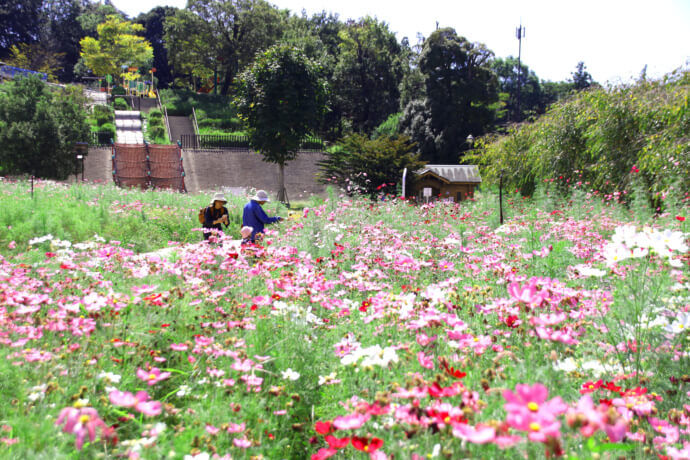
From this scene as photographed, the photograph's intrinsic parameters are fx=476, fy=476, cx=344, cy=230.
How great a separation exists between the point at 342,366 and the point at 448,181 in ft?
60.4

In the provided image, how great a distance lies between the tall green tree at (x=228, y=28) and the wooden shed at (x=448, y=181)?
25231 mm

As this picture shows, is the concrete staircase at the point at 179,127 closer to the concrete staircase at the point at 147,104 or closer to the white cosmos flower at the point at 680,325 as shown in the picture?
the concrete staircase at the point at 147,104

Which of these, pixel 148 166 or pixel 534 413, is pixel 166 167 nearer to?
pixel 148 166

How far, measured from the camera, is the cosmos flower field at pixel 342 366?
1.38 metres

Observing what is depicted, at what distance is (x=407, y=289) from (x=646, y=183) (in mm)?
7735

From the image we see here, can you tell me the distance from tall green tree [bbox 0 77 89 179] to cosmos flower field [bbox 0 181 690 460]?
58.5 ft

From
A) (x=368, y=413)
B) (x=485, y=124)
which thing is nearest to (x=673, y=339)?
(x=368, y=413)

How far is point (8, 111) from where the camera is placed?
1841 cm

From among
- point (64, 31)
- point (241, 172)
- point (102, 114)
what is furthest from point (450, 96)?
point (64, 31)

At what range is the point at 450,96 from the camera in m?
31.2

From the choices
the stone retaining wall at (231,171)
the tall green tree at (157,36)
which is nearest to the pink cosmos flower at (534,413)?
the stone retaining wall at (231,171)

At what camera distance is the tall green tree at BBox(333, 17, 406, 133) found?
36.7 meters

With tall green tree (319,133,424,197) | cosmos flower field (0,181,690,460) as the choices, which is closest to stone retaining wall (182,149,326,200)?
tall green tree (319,133,424,197)

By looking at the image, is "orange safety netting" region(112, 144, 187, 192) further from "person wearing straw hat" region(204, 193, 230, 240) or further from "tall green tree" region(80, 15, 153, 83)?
"tall green tree" region(80, 15, 153, 83)
